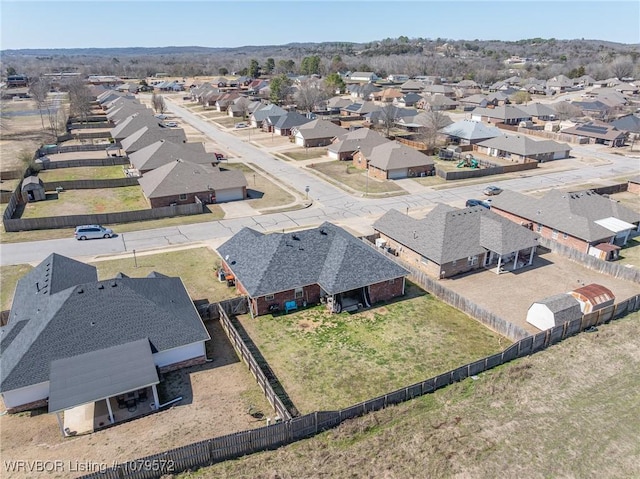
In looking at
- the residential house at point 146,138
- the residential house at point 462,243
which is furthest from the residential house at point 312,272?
the residential house at point 146,138

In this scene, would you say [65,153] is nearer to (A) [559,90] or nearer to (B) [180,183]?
(B) [180,183]

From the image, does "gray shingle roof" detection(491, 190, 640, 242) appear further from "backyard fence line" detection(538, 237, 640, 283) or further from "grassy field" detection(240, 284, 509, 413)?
"grassy field" detection(240, 284, 509, 413)

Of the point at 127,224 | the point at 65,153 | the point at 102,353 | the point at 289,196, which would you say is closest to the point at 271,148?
the point at 289,196

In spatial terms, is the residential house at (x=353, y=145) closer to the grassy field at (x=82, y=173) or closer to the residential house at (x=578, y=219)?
the residential house at (x=578, y=219)

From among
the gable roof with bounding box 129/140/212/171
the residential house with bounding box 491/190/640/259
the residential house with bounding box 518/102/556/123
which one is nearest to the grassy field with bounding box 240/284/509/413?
the residential house with bounding box 491/190/640/259

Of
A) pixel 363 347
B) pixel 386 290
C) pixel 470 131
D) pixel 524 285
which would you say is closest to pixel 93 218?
pixel 386 290

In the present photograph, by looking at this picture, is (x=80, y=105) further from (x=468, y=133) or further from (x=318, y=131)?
(x=468, y=133)

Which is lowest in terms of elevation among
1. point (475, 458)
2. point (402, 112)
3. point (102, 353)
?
point (475, 458)

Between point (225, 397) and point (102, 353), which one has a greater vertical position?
point (102, 353)
